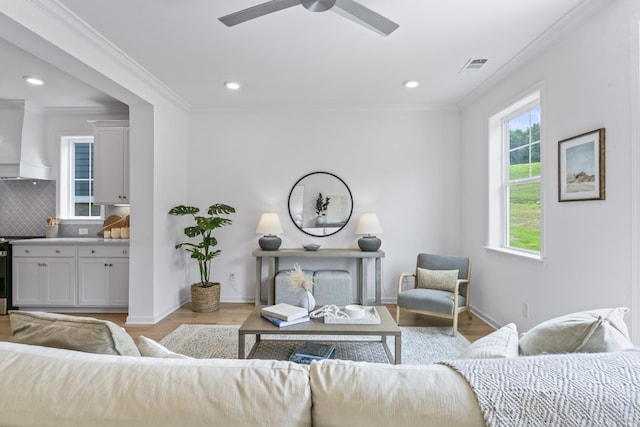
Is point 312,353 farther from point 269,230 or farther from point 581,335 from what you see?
point 269,230

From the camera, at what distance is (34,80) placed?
357 centimetres

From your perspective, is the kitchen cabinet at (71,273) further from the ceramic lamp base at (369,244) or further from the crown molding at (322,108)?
the ceramic lamp base at (369,244)

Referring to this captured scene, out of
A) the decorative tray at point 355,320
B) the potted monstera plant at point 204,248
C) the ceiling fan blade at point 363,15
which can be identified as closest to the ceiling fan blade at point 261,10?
the ceiling fan blade at point 363,15

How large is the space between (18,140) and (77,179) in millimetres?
764

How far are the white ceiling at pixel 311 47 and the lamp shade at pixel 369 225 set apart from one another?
59.2 inches

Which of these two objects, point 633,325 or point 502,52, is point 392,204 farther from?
point 633,325

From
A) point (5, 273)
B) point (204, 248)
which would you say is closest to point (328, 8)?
point (204, 248)

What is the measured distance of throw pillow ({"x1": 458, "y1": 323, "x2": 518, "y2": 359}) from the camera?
3.66 ft

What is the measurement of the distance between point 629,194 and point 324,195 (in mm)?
3107

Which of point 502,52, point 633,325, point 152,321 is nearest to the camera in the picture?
point 633,325

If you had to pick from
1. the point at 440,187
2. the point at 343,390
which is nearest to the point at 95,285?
the point at 343,390

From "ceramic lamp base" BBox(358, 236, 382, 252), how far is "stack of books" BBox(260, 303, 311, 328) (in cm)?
181

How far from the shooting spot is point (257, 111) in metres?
4.51

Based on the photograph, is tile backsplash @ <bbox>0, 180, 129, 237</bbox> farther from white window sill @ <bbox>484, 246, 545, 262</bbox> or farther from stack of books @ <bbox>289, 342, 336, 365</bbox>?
white window sill @ <bbox>484, 246, 545, 262</bbox>
